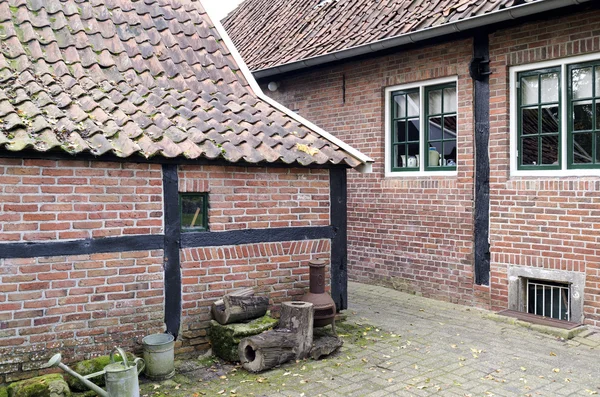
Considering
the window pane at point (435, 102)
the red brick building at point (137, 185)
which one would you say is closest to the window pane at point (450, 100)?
the window pane at point (435, 102)

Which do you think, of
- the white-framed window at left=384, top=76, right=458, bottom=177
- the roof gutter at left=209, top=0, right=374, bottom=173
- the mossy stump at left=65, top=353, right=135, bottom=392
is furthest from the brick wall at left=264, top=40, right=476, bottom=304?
the mossy stump at left=65, top=353, right=135, bottom=392

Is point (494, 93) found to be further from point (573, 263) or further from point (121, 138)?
point (121, 138)

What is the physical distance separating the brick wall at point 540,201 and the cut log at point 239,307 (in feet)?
11.5

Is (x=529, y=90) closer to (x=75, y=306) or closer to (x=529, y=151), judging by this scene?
(x=529, y=151)

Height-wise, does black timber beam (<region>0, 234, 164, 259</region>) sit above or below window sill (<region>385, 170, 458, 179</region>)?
below

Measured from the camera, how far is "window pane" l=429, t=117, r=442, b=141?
8.46 metres

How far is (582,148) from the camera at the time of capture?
22.4ft

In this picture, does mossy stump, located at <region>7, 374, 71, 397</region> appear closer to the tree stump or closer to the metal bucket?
the metal bucket

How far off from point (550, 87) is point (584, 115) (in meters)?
0.57

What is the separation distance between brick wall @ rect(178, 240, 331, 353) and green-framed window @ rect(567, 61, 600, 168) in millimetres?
3272

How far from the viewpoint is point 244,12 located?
1476cm

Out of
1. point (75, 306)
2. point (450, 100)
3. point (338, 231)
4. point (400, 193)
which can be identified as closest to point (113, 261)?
point (75, 306)

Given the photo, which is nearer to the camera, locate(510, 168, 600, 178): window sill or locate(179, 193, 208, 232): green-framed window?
locate(179, 193, 208, 232): green-framed window

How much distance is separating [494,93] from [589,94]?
3.91 feet
